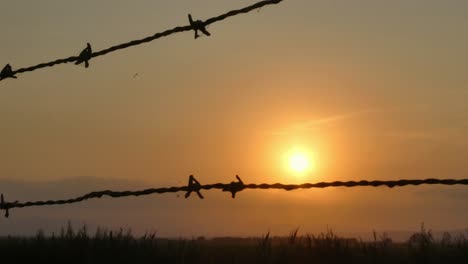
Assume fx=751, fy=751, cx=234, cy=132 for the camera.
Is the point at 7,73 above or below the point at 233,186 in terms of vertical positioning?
above

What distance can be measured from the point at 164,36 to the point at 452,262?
5.65 metres

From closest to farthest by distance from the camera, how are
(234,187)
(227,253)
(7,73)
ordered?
(234,187)
(7,73)
(227,253)

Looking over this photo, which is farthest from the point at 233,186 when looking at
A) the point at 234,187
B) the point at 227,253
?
the point at 227,253

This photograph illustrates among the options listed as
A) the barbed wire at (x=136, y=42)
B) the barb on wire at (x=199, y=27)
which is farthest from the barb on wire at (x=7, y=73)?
the barb on wire at (x=199, y=27)

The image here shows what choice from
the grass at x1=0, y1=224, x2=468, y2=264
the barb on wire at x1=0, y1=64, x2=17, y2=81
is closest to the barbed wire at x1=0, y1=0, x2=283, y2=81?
the barb on wire at x1=0, y1=64, x2=17, y2=81

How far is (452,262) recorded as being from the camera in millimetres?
8664

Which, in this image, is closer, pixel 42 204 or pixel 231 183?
pixel 231 183

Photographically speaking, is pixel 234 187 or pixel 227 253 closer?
pixel 234 187

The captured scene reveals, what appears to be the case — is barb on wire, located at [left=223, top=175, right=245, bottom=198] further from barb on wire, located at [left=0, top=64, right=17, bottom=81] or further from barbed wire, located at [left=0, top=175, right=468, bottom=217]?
barb on wire, located at [left=0, top=64, right=17, bottom=81]

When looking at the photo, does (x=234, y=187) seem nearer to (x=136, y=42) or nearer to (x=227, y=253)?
(x=136, y=42)

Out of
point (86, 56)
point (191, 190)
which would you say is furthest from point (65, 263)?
point (191, 190)

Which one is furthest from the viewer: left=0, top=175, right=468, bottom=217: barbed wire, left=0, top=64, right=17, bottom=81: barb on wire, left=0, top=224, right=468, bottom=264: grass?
left=0, top=224, right=468, bottom=264: grass

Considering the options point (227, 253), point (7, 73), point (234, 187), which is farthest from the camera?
point (227, 253)

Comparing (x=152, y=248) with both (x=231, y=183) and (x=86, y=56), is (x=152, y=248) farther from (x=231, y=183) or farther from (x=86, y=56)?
(x=231, y=183)
